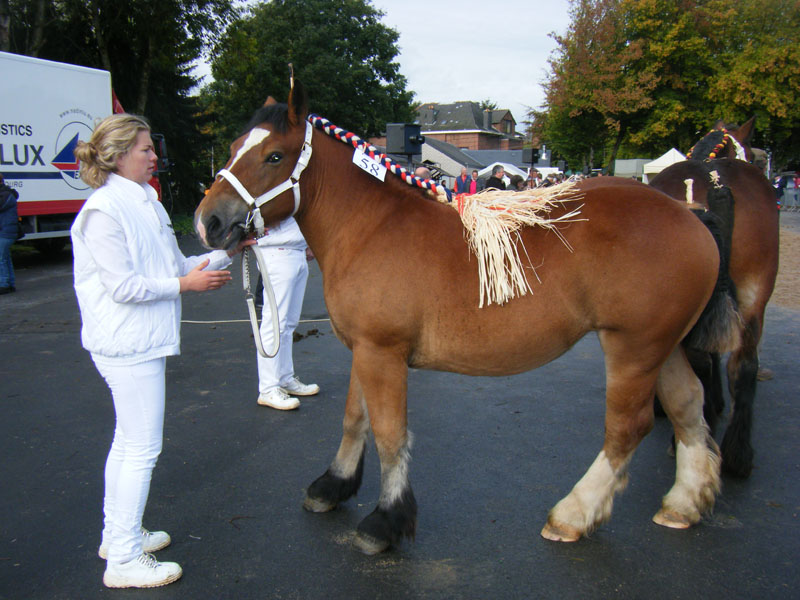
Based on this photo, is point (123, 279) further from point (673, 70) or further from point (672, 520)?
point (673, 70)

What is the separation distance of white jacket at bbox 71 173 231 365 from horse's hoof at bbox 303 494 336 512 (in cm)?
117

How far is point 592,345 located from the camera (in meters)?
6.69

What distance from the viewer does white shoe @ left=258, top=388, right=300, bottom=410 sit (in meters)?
4.70

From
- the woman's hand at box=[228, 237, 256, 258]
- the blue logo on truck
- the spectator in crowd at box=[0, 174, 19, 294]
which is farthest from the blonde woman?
the blue logo on truck

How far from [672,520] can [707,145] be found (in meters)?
2.70

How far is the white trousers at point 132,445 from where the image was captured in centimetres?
252

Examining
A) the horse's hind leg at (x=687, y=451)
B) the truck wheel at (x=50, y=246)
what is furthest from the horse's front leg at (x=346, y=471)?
the truck wheel at (x=50, y=246)

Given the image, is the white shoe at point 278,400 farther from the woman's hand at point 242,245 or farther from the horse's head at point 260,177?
the horse's head at point 260,177

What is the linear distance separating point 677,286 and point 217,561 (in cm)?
248

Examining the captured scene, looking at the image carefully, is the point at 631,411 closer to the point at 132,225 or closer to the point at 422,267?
the point at 422,267

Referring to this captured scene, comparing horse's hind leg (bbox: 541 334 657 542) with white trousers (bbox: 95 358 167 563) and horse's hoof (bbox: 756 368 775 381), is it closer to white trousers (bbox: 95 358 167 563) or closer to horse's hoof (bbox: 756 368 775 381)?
white trousers (bbox: 95 358 167 563)

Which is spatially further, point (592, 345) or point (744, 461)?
point (592, 345)

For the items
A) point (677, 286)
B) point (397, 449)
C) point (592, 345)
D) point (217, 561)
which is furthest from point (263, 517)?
point (592, 345)

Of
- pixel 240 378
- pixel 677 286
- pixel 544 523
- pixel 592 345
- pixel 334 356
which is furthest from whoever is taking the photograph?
pixel 592 345
